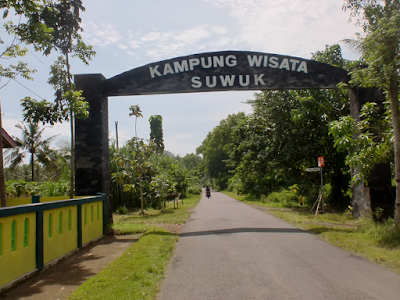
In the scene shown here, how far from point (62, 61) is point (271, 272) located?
33.2ft

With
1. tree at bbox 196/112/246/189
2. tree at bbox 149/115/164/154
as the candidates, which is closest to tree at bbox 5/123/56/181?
tree at bbox 149/115/164/154

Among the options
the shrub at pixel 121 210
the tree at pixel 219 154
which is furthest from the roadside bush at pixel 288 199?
the tree at pixel 219 154

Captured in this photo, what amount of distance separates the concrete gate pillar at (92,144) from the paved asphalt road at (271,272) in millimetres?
5057

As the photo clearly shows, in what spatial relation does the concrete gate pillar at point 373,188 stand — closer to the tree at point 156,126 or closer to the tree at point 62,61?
the tree at point 62,61

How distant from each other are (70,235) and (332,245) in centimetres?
647

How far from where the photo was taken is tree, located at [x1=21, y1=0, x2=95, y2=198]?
35.7 ft

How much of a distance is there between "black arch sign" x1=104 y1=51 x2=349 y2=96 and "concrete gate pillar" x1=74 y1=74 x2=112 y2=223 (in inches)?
23.4

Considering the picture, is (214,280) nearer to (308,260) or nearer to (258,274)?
(258,274)

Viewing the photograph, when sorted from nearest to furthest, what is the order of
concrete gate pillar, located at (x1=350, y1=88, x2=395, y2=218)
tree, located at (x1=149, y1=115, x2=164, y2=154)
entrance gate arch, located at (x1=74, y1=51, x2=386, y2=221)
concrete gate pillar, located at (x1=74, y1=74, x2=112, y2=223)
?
concrete gate pillar, located at (x1=350, y1=88, x2=395, y2=218)
concrete gate pillar, located at (x1=74, y1=74, x2=112, y2=223)
entrance gate arch, located at (x1=74, y1=51, x2=386, y2=221)
tree, located at (x1=149, y1=115, x2=164, y2=154)

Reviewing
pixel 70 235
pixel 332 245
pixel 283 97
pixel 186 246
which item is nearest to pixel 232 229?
pixel 186 246

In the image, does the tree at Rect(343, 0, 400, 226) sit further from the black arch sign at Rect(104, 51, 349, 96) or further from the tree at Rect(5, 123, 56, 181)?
the tree at Rect(5, 123, 56, 181)

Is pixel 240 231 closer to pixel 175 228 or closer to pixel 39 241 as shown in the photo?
pixel 175 228

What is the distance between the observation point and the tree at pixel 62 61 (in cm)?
1088

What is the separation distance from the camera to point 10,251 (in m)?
5.66
